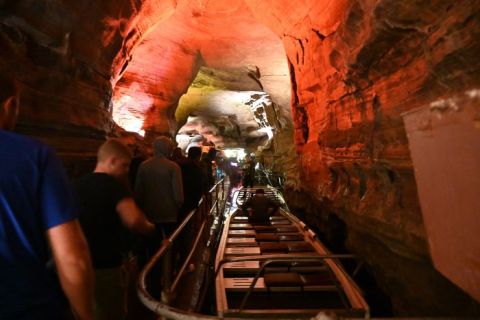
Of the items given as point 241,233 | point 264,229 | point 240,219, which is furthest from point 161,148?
point 240,219

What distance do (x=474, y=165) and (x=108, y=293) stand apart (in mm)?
2303

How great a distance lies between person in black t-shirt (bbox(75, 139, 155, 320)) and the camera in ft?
6.77

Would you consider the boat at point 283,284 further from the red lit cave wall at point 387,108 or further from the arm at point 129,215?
the arm at point 129,215

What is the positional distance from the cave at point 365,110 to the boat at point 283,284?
77 cm

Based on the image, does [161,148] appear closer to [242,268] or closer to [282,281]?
[242,268]

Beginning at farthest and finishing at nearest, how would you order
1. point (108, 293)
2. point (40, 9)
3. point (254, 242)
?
point (254, 242), point (40, 9), point (108, 293)

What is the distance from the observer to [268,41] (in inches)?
487

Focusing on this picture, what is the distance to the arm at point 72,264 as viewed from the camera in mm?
1181

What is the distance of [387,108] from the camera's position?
3.66 meters

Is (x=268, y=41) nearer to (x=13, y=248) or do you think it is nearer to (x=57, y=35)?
(x=57, y=35)

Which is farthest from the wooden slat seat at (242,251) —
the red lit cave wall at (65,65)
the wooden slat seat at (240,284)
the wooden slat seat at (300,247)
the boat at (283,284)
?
the red lit cave wall at (65,65)

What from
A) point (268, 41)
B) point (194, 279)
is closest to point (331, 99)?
point (194, 279)

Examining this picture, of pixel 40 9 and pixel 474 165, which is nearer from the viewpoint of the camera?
pixel 474 165

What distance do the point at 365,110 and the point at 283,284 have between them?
2.67m
